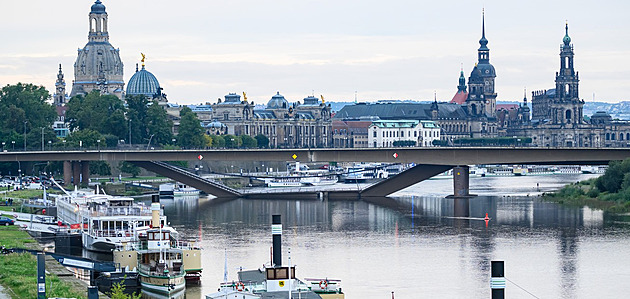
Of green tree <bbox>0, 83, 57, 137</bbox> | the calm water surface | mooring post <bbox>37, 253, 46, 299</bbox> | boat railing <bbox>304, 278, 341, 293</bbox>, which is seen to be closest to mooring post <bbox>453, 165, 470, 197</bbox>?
the calm water surface

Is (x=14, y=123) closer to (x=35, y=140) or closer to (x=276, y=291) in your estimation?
(x=35, y=140)

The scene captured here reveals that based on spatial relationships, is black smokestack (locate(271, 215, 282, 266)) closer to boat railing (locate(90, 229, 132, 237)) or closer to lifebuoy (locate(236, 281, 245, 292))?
lifebuoy (locate(236, 281, 245, 292))

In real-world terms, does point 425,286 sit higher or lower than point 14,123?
lower

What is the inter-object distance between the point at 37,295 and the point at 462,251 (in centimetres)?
3425

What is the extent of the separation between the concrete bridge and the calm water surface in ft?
13.7

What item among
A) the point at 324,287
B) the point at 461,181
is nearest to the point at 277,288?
the point at 324,287

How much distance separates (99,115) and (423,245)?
106646mm

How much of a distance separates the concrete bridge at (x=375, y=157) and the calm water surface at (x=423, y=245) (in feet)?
13.7

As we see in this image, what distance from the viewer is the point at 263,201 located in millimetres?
128125

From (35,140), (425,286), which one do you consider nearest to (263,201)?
(35,140)

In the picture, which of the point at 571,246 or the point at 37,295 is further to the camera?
the point at 571,246

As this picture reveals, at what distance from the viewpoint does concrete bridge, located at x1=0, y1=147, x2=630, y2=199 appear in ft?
380

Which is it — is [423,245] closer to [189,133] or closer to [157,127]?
[157,127]

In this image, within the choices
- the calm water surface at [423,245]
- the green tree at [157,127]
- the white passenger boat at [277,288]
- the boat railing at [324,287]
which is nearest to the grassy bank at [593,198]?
the calm water surface at [423,245]
